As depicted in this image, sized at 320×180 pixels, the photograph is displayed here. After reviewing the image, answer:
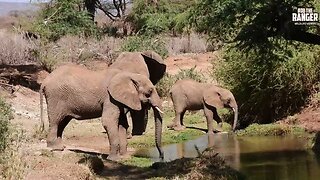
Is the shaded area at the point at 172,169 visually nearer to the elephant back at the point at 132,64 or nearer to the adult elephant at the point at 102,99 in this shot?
the adult elephant at the point at 102,99

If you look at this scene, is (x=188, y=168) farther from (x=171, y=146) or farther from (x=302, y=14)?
(x=171, y=146)

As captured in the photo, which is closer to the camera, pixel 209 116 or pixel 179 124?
pixel 209 116

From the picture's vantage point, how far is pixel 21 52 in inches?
1312

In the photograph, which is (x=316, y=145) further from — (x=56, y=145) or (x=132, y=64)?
(x=56, y=145)

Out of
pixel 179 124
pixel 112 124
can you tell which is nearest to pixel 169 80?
pixel 179 124

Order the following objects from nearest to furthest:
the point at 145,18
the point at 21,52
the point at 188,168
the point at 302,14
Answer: the point at 188,168
the point at 302,14
the point at 21,52
the point at 145,18

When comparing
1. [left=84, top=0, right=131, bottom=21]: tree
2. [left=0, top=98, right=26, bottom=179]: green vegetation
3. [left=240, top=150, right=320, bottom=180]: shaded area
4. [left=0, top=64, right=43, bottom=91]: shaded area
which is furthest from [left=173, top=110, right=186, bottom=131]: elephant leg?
[left=84, top=0, right=131, bottom=21]: tree

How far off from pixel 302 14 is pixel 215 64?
10807 mm

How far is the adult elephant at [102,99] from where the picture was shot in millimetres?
15367

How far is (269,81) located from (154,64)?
7.44 metres

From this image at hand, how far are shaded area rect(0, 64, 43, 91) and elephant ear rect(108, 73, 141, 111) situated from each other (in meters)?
12.5

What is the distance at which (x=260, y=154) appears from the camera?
57.0 ft

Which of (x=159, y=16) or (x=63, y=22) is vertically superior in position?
(x=63, y=22)

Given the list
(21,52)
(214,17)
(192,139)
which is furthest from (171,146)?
(21,52)
